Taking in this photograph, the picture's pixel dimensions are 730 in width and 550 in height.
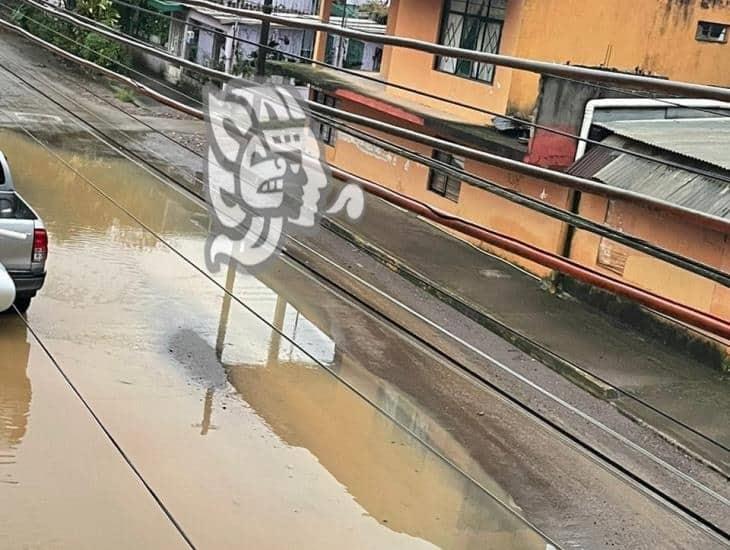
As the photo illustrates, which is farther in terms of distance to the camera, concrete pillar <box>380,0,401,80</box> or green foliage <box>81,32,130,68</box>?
green foliage <box>81,32,130,68</box>

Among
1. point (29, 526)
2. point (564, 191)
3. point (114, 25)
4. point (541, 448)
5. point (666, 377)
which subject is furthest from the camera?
point (114, 25)

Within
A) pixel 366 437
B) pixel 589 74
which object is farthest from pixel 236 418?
pixel 589 74

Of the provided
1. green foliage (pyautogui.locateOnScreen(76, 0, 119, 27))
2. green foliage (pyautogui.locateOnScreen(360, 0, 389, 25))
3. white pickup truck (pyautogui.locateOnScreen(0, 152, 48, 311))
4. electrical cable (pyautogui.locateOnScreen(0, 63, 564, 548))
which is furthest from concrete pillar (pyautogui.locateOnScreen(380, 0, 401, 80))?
white pickup truck (pyautogui.locateOnScreen(0, 152, 48, 311))

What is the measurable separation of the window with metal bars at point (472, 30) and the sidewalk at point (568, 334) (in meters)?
2.91

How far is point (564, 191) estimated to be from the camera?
576 inches

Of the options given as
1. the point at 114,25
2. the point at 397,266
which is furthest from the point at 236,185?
the point at 114,25

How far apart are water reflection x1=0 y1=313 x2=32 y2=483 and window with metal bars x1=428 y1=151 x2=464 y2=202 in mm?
8856

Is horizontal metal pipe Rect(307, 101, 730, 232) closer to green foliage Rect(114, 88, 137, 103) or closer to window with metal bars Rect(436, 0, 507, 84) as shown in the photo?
window with metal bars Rect(436, 0, 507, 84)

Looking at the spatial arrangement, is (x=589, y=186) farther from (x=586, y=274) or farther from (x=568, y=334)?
(x=568, y=334)

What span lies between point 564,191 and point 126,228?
6753mm

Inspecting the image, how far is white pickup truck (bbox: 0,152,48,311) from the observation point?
31.8ft

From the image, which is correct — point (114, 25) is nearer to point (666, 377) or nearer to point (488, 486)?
point (666, 377)

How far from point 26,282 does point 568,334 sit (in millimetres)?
6918

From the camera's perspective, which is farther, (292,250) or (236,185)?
(236,185)
